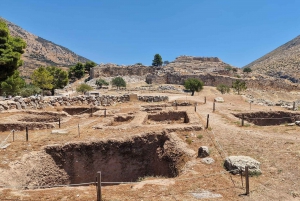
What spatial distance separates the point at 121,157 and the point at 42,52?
446 ft

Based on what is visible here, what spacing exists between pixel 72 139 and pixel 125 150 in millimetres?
2661

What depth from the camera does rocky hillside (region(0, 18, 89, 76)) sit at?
111787 mm

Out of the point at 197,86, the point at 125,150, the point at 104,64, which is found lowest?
the point at 125,150

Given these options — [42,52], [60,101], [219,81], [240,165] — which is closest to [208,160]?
[240,165]

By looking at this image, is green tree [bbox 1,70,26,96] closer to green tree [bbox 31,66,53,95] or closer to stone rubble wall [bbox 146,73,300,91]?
green tree [bbox 31,66,53,95]

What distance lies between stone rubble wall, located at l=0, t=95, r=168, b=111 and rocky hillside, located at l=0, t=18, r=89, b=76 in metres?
83.9

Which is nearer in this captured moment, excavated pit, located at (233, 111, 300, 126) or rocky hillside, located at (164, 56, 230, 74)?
excavated pit, located at (233, 111, 300, 126)

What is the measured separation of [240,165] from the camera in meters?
8.02

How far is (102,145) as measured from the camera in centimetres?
1162

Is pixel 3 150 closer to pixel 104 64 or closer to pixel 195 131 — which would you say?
pixel 195 131

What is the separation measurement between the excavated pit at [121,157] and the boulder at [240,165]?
2399mm

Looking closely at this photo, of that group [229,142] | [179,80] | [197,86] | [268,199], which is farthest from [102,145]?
[179,80]

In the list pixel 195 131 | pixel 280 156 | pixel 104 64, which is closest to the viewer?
pixel 280 156

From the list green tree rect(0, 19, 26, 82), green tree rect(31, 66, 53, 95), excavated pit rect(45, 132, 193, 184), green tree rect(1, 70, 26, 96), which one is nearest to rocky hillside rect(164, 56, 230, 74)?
green tree rect(31, 66, 53, 95)
